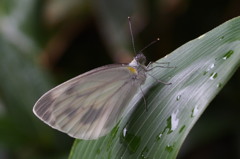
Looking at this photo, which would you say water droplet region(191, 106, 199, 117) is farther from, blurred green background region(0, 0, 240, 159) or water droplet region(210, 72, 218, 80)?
blurred green background region(0, 0, 240, 159)

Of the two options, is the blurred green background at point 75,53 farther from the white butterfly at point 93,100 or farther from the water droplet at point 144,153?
the water droplet at point 144,153

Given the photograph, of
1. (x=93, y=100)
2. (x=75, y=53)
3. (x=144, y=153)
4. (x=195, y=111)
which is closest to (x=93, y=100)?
(x=93, y=100)

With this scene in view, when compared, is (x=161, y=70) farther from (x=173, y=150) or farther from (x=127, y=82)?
(x=173, y=150)

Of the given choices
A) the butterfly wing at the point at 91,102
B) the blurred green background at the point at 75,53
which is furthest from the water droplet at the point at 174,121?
the blurred green background at the point at 75,53

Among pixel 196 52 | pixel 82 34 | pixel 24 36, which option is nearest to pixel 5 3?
pixel 24 36

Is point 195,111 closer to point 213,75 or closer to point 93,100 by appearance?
point 213,75

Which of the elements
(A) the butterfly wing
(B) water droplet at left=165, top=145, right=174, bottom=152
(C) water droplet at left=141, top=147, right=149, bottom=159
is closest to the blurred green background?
(A) the butterfly wing
